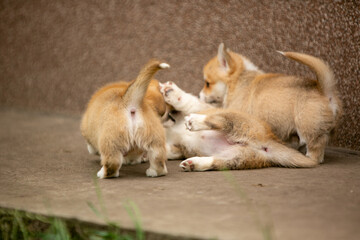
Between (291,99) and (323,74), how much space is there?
0.34 m

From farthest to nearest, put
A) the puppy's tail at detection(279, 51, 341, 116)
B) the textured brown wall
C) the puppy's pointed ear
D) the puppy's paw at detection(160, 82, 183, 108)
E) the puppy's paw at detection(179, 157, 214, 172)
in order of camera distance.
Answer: the puppy's pointed ear → the textured brown wall → the puppy's paw at detection(160, 82, 183, 108) → the puppy's tail at detection(279, 51, 341, 116) → the puppy's paw at detection(179, 157, 214, 172)

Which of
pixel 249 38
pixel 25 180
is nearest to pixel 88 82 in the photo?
pixel 249 38

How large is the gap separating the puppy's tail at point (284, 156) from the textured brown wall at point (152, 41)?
1.02 metres

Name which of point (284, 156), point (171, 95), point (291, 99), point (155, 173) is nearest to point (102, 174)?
point (155, 173)

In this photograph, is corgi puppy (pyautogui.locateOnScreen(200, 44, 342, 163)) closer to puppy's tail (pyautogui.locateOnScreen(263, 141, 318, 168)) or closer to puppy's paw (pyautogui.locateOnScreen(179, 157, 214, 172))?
puppy's tail (pyautogui.locateOnScreen(263, 141, 318, 168))

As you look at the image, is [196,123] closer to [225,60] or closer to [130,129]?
[130,129]

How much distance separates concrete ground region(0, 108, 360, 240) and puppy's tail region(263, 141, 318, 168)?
8cm

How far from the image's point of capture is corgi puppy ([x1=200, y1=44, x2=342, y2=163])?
12.1 ft

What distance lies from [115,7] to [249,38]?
2.01 metres

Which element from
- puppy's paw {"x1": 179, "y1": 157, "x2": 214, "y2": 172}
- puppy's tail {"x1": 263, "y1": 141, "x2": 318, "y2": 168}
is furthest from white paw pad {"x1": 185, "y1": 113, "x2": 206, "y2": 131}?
puppy's tail {"x1": 263, "y1": 141, "x2": 318, "y2": 168}

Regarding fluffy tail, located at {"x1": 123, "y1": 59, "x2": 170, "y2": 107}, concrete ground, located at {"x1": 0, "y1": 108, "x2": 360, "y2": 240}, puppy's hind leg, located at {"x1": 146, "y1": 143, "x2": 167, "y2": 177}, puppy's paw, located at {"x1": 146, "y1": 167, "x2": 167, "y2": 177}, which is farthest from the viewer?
puppy's paw, located at {"x1": 146, "y1": 167, "x2": 167, "y2": 177}

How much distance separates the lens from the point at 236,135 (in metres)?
3.64

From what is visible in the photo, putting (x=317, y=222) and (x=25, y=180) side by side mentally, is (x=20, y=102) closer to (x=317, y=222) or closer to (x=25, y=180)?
(x=25, y=180)

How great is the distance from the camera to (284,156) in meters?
3.58
